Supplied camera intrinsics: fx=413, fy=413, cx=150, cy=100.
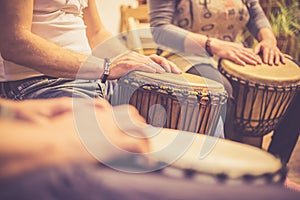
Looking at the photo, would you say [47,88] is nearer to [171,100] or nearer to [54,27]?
[54,27]

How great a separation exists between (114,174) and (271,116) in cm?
61

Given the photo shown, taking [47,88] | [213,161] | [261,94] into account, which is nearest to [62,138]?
→ [213,161]

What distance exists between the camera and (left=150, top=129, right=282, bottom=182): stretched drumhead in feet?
1.90

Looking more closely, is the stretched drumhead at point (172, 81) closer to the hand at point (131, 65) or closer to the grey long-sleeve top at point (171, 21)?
the hand at point (131, 65)

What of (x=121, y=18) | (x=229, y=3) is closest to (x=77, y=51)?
(x=229, y=3)

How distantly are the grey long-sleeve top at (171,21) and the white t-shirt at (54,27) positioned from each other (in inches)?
11.4

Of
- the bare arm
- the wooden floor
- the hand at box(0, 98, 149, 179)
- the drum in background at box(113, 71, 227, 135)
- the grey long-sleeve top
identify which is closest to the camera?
the hand at box(0, 98, 149, 179)

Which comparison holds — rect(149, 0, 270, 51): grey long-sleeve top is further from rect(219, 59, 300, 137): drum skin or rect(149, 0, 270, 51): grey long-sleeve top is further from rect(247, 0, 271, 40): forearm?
rect(219, 59, 300, 137): drum skin

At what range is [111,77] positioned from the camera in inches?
32.9

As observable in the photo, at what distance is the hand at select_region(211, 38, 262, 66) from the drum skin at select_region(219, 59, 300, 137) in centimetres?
2

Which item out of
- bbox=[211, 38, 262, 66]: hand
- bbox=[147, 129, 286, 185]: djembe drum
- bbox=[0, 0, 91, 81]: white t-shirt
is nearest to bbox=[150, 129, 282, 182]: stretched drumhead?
bbox=[147, 129, 286, 185]: djembe drum

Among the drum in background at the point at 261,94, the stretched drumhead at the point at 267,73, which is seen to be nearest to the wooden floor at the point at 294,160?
the drum in background at the point at 261,94

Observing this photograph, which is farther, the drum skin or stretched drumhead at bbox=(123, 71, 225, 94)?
the drum skin

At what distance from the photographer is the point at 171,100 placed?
86cm
